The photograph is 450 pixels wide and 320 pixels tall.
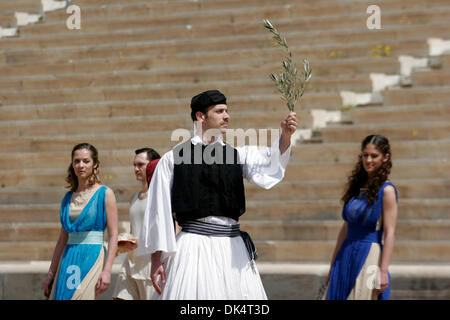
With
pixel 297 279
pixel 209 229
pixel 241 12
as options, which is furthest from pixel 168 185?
pixel 241 12

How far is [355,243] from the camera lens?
609 centimetres

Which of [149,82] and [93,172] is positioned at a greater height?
[149,82]

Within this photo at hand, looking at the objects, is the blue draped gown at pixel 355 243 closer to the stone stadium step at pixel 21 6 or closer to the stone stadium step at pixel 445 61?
the stone stadium step at pixel 445 61

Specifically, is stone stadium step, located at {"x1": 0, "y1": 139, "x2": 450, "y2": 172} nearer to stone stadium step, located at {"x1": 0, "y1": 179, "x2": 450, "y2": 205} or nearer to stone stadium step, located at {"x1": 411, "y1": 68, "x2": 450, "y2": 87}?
stone stadium step, located at {"x1": 0, "y1": 179, "x2": 450, "y2": 205}

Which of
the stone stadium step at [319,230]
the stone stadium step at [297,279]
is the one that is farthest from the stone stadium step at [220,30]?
the stone stadium step at [297,279]

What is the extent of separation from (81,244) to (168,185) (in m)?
1.37

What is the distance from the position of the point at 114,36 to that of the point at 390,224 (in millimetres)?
8257

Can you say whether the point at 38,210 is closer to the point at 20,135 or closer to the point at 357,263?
the point at 20,135

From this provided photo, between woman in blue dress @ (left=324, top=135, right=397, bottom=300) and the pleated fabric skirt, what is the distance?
1053 mm

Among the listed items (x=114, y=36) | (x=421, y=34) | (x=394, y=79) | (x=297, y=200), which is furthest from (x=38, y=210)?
(x=421, y=34)

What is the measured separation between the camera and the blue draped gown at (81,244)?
245 inches

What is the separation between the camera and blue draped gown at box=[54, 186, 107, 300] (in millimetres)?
6234

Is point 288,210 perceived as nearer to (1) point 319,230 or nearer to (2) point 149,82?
(1) point 319,230

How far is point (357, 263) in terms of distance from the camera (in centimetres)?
602
